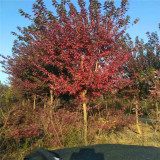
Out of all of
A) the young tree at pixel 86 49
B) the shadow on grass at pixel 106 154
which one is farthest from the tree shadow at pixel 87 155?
the young tree at pixel 86 49

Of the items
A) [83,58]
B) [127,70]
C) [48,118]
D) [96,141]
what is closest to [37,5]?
[83,58]

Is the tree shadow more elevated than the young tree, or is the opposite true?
the young tree

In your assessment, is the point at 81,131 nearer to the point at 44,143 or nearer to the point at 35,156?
the point at 44,143

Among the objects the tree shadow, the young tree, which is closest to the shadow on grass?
the tree shadow

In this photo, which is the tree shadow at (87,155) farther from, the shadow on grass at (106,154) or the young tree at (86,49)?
the young tree at (86,49)

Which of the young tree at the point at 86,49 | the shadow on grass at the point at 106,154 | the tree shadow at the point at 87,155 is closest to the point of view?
the shadow on grass at the point at 106,154

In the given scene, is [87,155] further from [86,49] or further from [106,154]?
[86,49]

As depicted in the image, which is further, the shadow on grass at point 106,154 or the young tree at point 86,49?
the young tree at point 86,49

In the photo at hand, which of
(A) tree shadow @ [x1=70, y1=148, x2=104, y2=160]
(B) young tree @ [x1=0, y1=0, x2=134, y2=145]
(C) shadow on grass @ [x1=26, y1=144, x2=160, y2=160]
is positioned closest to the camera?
(C) shadow on grass @ [x1=26, y1=144, x2=160, y2=160]

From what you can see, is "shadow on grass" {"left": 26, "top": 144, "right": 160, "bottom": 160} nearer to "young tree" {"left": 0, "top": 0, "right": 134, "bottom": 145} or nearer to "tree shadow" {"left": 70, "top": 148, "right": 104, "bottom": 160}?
"tree shadow" {"left": 70, "top": 148, "right": 104, "bottom": 160}

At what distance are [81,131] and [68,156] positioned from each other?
2.77 meters

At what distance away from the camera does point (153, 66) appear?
6789mm

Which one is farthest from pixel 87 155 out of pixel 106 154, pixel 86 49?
pixel 86 49

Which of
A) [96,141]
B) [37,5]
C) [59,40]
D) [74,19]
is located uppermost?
[37,5]
